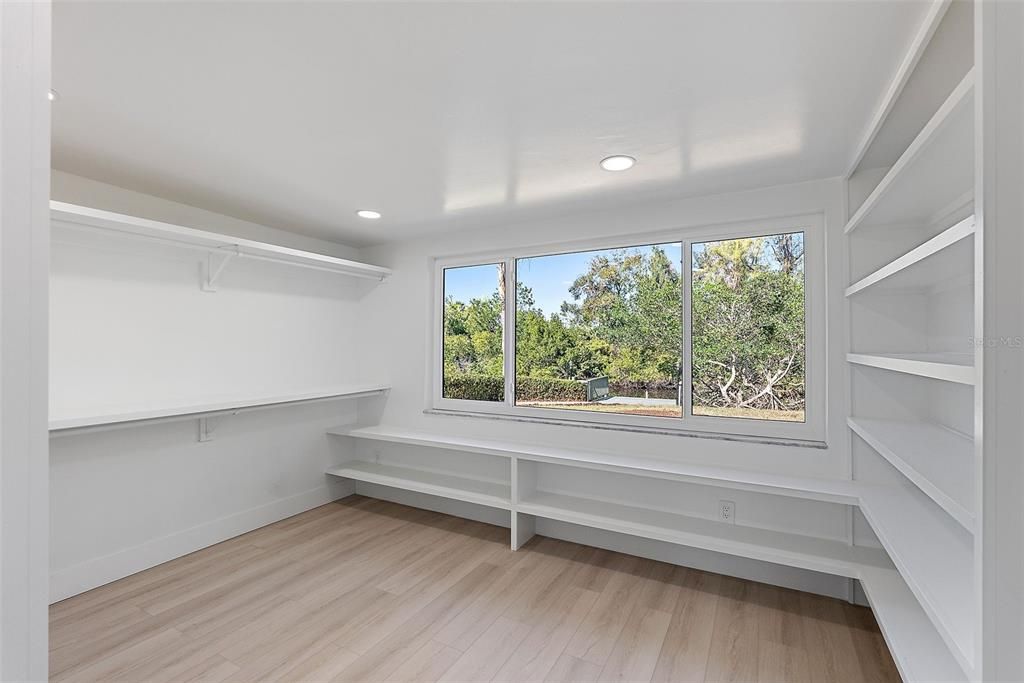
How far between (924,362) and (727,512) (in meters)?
1.59

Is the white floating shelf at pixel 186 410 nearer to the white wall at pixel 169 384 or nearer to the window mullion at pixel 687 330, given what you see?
the white wall at pixel 169 384

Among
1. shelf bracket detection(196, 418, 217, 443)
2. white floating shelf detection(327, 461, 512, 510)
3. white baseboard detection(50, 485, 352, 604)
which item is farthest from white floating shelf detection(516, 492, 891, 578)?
shelf bracket detection(196, 418, 217, 443)

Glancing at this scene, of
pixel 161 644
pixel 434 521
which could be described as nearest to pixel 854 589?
pixel 434 521

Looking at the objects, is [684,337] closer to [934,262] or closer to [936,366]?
[934,262]

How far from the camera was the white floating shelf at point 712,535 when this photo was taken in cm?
228

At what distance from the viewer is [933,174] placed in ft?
5.25

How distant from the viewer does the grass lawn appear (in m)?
2.72

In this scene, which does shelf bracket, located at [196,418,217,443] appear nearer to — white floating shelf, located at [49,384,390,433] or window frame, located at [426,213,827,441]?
white floating shelf, located at [49,384,390,433]

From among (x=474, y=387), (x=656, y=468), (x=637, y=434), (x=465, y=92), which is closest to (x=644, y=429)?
(x=637, y=434)

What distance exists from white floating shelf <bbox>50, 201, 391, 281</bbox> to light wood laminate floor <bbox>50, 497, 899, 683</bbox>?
1.79m

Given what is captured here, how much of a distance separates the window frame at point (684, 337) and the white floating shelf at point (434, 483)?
474mm
